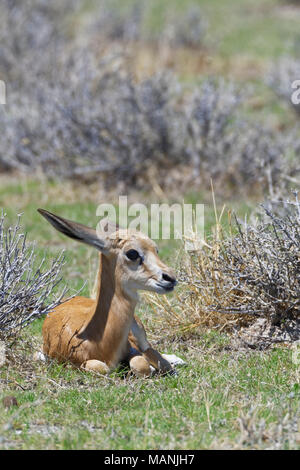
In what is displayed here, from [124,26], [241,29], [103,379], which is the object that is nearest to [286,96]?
[124,26]

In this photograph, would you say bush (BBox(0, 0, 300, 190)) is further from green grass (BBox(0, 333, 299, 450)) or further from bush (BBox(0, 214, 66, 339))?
green grass (BBox(0, 333, 299, 450))

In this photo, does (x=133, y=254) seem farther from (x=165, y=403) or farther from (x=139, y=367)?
(x=165, y=403)

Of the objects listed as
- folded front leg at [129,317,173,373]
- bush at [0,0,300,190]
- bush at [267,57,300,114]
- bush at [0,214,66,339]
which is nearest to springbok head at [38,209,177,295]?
folded front leg at [129,317,173,373]

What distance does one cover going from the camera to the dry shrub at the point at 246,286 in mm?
6273

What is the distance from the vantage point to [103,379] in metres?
5.55

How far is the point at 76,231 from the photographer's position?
534 cm

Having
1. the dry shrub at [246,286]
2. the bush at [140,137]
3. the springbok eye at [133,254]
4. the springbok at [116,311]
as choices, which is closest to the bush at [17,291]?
the springbok at [116,311]

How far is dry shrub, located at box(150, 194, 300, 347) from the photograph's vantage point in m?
6.27

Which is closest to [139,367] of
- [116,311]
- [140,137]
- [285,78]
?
[116,311]

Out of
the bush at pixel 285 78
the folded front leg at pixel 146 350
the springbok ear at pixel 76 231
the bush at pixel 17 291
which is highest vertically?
the bush at pixel 285 78

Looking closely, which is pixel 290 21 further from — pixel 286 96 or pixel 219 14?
pixel 286 96

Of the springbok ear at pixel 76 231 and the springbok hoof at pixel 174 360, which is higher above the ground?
the springbok ear at pixel 76 231

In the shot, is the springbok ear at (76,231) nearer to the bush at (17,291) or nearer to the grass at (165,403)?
the bush at (17,291)

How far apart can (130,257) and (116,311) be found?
41cm
